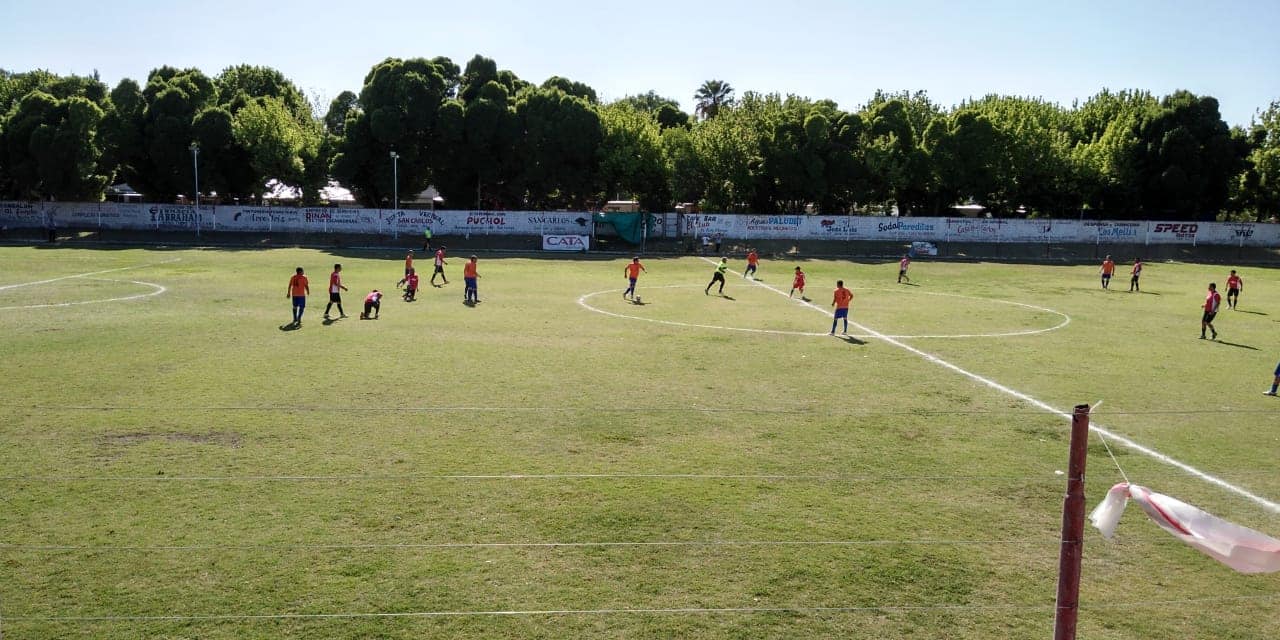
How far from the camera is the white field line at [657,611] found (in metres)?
7.79

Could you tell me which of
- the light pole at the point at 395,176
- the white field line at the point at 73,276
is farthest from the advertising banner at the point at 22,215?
the light pole at the point at 395,176

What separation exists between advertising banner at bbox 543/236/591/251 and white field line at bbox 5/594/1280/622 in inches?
2082

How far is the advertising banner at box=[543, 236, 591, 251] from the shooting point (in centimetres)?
6028

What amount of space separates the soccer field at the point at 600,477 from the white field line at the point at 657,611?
29mm

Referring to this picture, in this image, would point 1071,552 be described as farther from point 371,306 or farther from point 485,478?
point 371,306

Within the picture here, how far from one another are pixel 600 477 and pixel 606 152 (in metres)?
59.3

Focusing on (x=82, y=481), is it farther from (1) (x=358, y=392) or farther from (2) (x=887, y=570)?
(2) (x=887, y=570)

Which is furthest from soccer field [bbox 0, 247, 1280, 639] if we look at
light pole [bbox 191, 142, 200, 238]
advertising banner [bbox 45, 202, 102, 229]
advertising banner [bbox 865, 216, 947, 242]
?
advertising banner [bbox 45, 202, 102, 229]

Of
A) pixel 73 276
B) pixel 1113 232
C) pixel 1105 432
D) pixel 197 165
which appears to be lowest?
pixel 1105 432

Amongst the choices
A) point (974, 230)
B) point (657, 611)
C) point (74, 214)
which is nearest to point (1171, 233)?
point (974, 230)

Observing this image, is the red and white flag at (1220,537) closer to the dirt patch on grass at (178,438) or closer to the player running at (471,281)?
the dirt patch on grass at (178,438)

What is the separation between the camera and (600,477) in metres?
11.9

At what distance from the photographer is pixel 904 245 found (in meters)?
62.5

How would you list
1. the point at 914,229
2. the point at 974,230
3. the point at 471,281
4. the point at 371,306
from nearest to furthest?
the point at 371,306 < the point at 471,281 < the point at 974,230 < the point at 914,229
